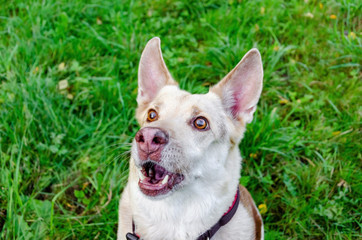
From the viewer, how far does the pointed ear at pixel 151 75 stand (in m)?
2.96

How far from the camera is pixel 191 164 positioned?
8.07 ft

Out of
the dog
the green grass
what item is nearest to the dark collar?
the dog

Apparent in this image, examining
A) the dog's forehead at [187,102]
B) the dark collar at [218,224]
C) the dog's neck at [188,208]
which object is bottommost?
the dark collar at [218,224]

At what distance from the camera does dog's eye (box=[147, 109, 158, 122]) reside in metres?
2.78

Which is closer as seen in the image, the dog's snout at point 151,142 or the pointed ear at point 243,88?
the dog's snout at point 151,142

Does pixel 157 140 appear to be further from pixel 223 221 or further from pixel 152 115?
pixel 223 221

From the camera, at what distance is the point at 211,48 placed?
456 centimetres

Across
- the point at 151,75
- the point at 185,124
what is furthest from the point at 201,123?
the point at 151,75

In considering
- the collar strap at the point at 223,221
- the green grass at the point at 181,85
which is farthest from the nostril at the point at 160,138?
the green grass at the point at 181,85

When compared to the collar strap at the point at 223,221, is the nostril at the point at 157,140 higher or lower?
higher

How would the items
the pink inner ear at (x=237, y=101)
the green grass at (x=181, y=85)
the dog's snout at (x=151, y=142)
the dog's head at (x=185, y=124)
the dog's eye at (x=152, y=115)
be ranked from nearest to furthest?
1. the dog's snout at (x=151, y=142)
2. the dog's head at (x=185, y=124)
3. the dog's eye at (x=152, y=115)
4. the pink inner ear at (x=237, y=101)
5. the green grass at (x=181, y=85)

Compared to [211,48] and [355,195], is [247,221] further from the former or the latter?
[211,48]

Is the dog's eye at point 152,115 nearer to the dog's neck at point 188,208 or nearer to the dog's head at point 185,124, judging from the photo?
the dog's head at point 185,124

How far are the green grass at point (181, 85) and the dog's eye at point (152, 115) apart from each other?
682mm
